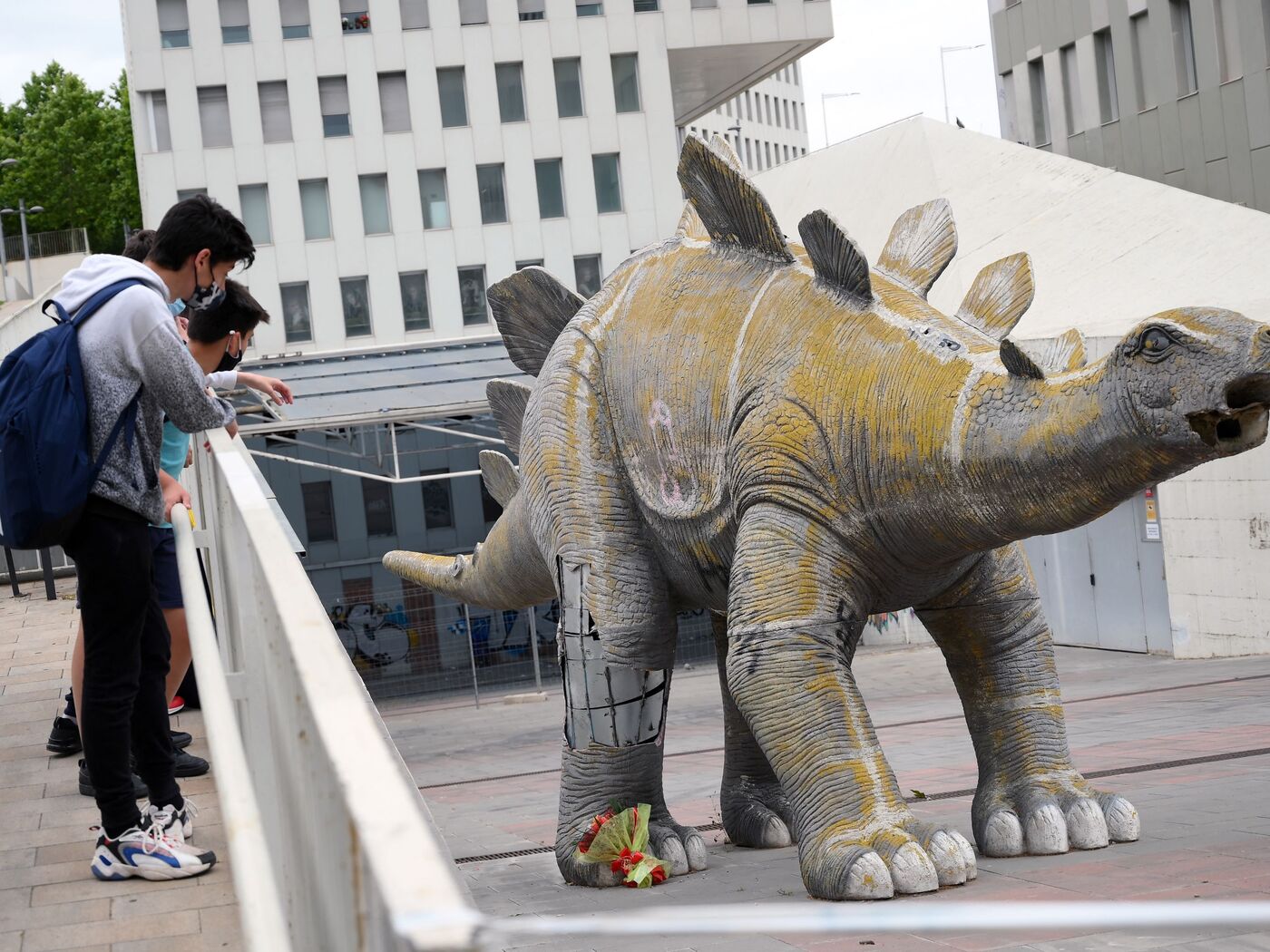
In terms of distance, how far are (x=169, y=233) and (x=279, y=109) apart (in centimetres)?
3339

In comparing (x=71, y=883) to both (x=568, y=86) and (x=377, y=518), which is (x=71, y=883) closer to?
(x=377, y=518)

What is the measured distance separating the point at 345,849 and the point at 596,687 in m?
4.95

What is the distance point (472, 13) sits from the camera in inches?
1452

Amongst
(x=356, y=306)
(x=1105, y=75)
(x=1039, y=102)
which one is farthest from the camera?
(x=356, y=306)

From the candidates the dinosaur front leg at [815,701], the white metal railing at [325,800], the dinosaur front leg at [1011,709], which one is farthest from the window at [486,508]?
the white metal railing at [325,800]

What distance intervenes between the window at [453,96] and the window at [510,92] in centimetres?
85

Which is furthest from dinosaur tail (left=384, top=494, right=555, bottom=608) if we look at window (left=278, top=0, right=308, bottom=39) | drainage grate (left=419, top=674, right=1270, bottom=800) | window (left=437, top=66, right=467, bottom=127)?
window (left=278, top=0, right=308, bottom=39)

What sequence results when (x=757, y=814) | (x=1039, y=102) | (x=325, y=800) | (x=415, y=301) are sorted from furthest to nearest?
(x=415, y=301) → (x=1039, y=102) → (x=757, y=814) → (x=325, y=800)

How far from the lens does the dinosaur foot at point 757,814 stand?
6.93 meters

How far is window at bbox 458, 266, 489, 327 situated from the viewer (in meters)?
37.1

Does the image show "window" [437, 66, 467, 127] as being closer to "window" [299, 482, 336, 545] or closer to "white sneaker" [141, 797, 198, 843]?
"window" [299, 482, 336, 545]

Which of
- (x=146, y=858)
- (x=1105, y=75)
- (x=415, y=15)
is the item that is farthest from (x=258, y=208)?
(x=146, y=858)

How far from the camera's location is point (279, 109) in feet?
119

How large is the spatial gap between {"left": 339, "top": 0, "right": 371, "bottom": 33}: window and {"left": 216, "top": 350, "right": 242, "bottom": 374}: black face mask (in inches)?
1250
